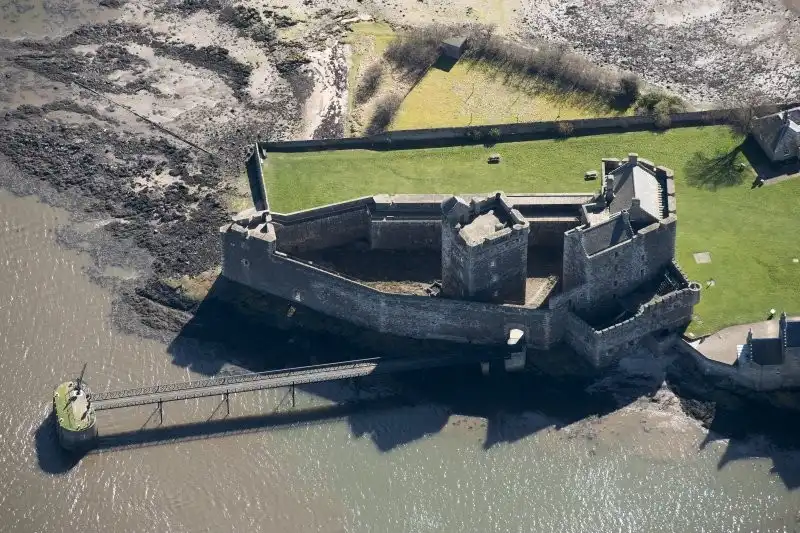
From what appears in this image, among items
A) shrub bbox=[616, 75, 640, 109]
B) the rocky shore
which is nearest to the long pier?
the rocky shore

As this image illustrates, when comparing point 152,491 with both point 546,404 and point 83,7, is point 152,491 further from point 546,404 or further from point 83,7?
point 83,7

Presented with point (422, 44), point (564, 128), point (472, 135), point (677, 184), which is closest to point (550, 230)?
point (677, 184)

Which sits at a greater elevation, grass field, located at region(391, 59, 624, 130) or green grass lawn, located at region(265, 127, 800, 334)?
grass field, located at region(391, 59, 624, 130)

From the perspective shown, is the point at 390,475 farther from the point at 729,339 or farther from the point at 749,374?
the point at 729,339

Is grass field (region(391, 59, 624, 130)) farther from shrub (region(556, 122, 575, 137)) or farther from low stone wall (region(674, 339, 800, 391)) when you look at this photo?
low stone wall (region(674, 339, 800, 391))

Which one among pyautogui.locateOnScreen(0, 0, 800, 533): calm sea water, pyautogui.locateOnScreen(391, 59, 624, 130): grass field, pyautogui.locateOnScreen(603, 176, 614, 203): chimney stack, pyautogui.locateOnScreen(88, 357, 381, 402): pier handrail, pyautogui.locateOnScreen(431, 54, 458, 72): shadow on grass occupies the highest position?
pyautogui.locateOnScreen(603, 176, 614, 203): chimney stack

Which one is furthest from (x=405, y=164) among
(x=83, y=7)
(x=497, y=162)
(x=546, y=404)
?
(x=83, y=7)
